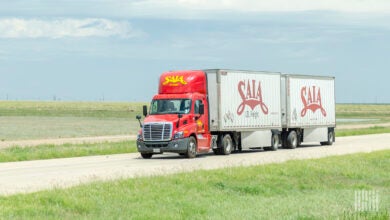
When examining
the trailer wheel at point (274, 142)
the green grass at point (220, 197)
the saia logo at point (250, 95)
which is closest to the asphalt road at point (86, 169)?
the green grass at point (220, 197)

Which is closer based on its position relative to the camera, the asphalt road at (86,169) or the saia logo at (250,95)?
the asphalt road at (86,169)

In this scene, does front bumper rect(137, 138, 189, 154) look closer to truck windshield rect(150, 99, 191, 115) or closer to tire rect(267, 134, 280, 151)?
truck windshield rect(150, 99, 191, 115)

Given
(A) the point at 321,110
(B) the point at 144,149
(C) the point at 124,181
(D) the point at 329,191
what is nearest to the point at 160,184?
(C) the point at 124,181

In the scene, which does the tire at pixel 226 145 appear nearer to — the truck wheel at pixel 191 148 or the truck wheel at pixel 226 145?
the truck wheel at pixel 226 145

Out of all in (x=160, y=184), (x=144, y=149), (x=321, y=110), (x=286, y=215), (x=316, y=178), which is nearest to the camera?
(x=286, y=215)

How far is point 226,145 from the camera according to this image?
3712 centimetres

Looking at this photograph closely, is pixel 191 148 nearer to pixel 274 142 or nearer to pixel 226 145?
pixel 226 145

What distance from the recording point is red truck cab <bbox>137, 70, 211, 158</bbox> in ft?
110

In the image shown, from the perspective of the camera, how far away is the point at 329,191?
2038 cm

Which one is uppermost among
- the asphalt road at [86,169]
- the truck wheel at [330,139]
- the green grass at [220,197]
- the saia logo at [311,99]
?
the saia logo at [311,99]

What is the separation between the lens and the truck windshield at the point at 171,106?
3438 centimetres

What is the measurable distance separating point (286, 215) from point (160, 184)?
517cm

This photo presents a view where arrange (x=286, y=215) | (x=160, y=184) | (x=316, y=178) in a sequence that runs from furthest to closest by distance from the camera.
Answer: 1. (x=316, y=178)
2. (x=160, y=184)
3. (x=286, y=215)

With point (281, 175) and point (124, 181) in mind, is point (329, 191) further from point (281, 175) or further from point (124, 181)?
point (124, 181)
